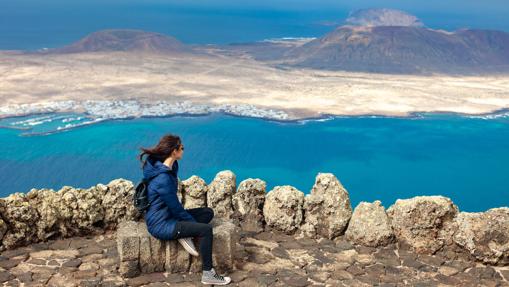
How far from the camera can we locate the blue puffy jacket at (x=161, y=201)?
750cm

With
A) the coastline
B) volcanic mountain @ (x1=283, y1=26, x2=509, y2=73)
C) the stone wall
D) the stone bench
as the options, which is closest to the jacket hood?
the stone bench

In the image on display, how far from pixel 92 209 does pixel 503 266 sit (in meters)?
6.00

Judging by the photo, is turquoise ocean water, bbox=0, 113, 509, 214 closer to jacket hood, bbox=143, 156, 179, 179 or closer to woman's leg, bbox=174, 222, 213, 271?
woman's leg, bbox=174, 222, 213, 271

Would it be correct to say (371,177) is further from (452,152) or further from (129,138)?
(129,138)

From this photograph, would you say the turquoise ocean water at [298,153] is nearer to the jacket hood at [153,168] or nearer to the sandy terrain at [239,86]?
the sandy terrain at [239,86]

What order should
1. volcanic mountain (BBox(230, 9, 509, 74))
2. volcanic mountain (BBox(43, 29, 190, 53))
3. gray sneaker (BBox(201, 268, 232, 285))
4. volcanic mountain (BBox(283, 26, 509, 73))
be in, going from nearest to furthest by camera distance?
1. gray sneaker (BBox(201, 268, 232, 285))
2. volcanic mountain (BBox(230, 9, 509, 74))
3. volcanic mountain (BBox(283, 26, 509, 73))
4. volcanic mountain (BBox(43, 29, 190, 53))

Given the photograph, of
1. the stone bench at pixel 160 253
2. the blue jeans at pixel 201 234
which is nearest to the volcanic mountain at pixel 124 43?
the stone bench at pixel 160 253

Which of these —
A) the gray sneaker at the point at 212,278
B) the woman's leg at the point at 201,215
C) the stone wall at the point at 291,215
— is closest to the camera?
the gray sneaker at the point at 212,278

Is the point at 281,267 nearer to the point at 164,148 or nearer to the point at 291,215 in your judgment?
the point at 291,215

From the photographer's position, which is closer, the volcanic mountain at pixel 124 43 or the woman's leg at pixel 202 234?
the woman's leg at pixel 202 234

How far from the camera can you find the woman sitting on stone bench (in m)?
7.53

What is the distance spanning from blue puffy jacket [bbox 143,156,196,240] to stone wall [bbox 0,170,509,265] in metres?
1.90

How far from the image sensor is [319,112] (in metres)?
71.1

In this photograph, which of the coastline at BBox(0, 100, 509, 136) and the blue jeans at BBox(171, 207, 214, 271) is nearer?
the blue jeans at BBox(171, 207, 214, 271)
